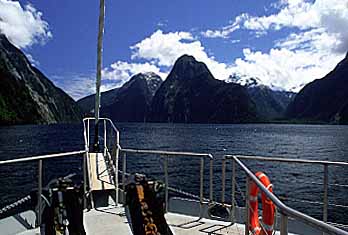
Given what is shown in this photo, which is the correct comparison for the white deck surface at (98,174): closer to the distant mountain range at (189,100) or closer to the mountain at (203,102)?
the distant mountain range at (189,100)

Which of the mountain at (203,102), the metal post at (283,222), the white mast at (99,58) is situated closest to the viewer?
the metal post at (283,222)

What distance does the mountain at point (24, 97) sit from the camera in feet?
343

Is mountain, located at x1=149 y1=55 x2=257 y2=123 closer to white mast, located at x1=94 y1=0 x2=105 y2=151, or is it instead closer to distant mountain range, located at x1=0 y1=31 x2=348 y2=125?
distant mountain range, located at x1=0 y1=31 x2=348 y2=125

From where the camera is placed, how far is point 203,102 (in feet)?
594

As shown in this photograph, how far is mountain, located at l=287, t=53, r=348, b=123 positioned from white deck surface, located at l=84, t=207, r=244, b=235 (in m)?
146

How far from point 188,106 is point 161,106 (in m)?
17.1

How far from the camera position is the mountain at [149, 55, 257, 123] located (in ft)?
547

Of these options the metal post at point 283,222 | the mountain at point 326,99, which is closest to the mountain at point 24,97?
the mountain at point 326,99

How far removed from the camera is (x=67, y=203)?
12.5 ft

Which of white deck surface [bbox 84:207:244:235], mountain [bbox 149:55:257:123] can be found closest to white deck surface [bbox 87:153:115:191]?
white deck surface [bbox 84:207:244:235]

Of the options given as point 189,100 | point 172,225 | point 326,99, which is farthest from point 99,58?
point 189,100

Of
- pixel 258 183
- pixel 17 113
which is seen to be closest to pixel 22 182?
pixel 258 183

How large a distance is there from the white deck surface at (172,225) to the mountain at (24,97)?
4003 inches

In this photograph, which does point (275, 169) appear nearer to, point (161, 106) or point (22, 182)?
point (22, 182)
